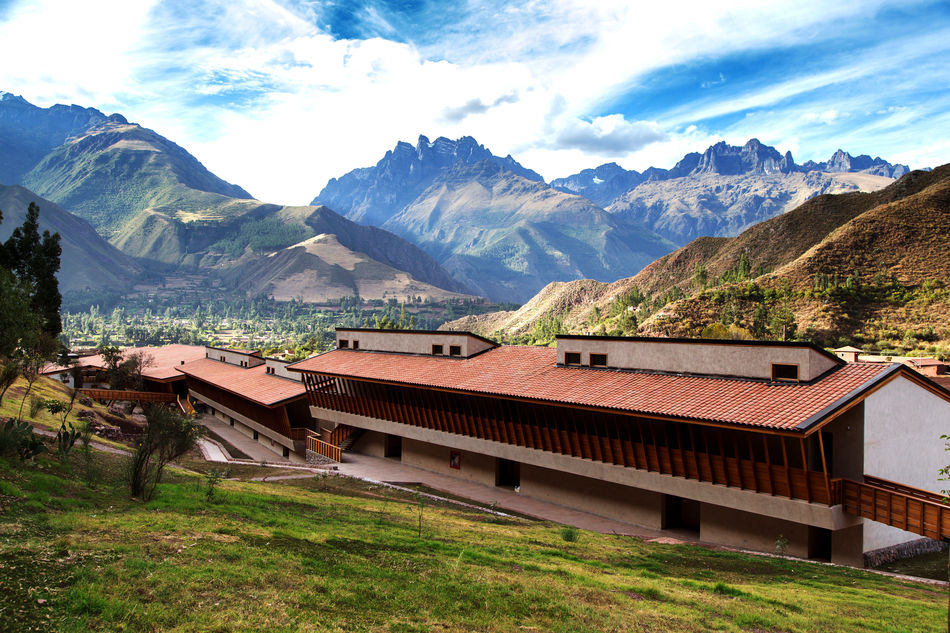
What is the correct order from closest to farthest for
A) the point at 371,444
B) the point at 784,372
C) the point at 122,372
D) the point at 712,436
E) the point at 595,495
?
the point at 712,436, the point at 784,372, the point at 595,495, the point at 371,444, the point at 122,372

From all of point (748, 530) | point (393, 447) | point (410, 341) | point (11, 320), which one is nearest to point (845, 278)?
point (410, 341)

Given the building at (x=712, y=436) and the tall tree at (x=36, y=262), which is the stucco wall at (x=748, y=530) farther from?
the tall tree at (x=36, y=262)

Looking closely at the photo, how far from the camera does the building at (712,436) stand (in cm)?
1786

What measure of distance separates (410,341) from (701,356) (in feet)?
63.5

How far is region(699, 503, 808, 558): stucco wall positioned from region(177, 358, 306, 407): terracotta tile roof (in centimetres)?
2713

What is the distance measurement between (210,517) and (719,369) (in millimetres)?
17764

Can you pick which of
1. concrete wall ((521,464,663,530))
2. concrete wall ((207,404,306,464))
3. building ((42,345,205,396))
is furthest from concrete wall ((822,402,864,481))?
building ((42,345,205,396))

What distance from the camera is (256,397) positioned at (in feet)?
135

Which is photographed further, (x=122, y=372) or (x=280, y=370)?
(x=122, y=372)

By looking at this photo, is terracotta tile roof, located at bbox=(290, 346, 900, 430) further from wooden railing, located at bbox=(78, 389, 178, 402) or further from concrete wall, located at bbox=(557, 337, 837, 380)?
wooden railing, located at bbox=(78, 389, 178, 402)

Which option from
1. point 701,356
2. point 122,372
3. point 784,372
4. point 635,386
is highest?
point 701,356

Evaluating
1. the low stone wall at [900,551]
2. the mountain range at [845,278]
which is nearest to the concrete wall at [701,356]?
the low stone wall at [900,551]

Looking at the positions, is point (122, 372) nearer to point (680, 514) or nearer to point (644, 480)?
point (644, 480)

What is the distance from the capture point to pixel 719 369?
883 inches
